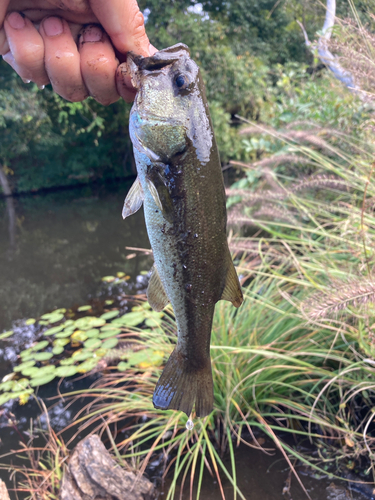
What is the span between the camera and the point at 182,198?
1060mm

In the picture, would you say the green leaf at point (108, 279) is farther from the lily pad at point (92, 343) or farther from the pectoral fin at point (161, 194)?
the pectoral fin at point (161, 194)

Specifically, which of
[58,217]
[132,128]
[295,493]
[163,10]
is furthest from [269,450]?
[163,10]

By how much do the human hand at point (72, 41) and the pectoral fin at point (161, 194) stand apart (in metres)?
0.55

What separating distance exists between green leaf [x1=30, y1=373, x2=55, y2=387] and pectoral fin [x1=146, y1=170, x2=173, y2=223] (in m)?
3.30

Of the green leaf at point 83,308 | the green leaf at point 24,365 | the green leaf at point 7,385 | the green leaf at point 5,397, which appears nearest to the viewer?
the green leaf at point 5,397

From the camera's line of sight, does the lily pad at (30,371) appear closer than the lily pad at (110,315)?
Yes

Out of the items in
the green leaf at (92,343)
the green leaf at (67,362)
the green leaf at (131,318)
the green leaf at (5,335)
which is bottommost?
the green leaf at (5,335)

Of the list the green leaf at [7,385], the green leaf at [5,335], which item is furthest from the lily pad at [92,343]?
the green leaf at [5,335]

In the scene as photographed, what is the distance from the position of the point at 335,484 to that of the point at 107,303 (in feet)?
12.3

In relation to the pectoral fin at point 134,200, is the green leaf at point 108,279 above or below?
below

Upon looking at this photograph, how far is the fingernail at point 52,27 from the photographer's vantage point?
54.6 inches

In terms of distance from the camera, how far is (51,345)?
4.39m

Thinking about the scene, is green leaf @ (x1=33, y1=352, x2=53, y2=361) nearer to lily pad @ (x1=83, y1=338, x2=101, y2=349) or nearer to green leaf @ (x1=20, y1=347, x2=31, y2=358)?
green leaf @ (x1=20, y1=347, x2=31, y2=358)

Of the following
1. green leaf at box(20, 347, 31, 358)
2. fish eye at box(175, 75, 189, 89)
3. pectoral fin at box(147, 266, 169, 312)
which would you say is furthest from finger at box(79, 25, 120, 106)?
green leaf at box(20, 347, 31, 358)
